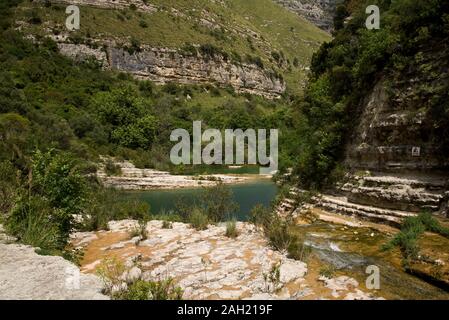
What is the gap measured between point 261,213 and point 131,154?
3551 centimetres

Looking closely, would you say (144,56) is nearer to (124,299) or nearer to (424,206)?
(424,206)

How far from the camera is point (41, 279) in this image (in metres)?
6.38

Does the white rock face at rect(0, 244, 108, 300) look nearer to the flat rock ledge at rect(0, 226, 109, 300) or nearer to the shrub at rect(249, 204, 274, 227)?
the flat rock ledge at rect(0, 226, 109, 300)

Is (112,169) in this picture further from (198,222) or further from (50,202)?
(50,202)

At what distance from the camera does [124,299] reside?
5641 mm

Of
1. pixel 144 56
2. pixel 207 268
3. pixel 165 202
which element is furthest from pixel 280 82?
pixel 207 268

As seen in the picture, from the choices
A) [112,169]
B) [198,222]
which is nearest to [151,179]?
[112,169]

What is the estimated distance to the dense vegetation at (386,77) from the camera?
45.7ft

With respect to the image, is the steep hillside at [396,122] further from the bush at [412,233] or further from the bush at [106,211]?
the bush at [106,211]

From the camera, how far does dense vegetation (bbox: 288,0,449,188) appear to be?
13930 millimetres

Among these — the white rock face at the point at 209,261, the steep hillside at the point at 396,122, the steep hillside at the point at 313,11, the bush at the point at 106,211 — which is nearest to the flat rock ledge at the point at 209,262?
the white rock face at the point at 209,261

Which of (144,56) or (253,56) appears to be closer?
(144,56)
